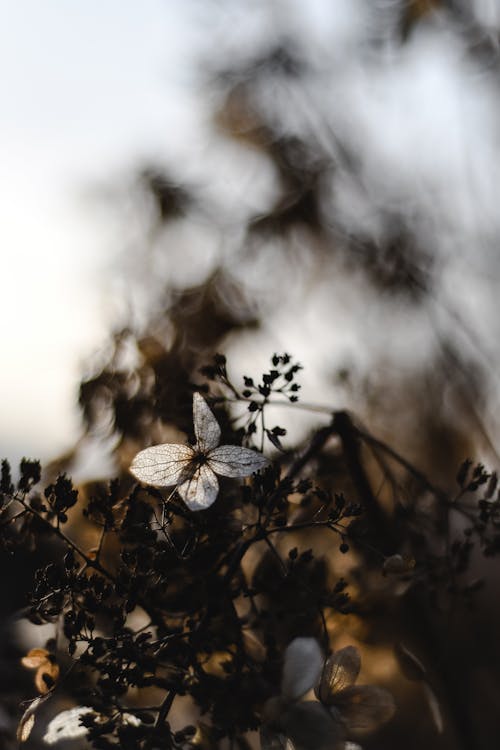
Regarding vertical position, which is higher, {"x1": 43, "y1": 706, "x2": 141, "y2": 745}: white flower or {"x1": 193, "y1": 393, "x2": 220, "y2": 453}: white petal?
{"x1": 193, "y1": 393, "x2": 220, "y2": 453}: white petal

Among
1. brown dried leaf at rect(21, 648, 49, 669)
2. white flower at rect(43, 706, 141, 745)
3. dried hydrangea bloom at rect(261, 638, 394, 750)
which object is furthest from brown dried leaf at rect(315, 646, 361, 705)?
brown dried leaf at rect(21, 648, 49, 669)

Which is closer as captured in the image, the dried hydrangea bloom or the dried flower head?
the dried hydrangea bloom

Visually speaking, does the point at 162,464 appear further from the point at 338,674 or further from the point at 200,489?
the point at 338,674

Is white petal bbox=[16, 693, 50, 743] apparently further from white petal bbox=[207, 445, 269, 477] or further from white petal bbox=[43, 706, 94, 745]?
white petal bbox=[207, 445, 269, 477]

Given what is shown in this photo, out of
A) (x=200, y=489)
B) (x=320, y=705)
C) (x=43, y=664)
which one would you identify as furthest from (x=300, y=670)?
(x=43, y=664)

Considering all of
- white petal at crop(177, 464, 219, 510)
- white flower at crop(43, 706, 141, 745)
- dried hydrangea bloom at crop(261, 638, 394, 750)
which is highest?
white petal at crop(177, 464, 219, 510)

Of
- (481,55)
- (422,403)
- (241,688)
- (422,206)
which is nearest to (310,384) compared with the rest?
(422,403)
